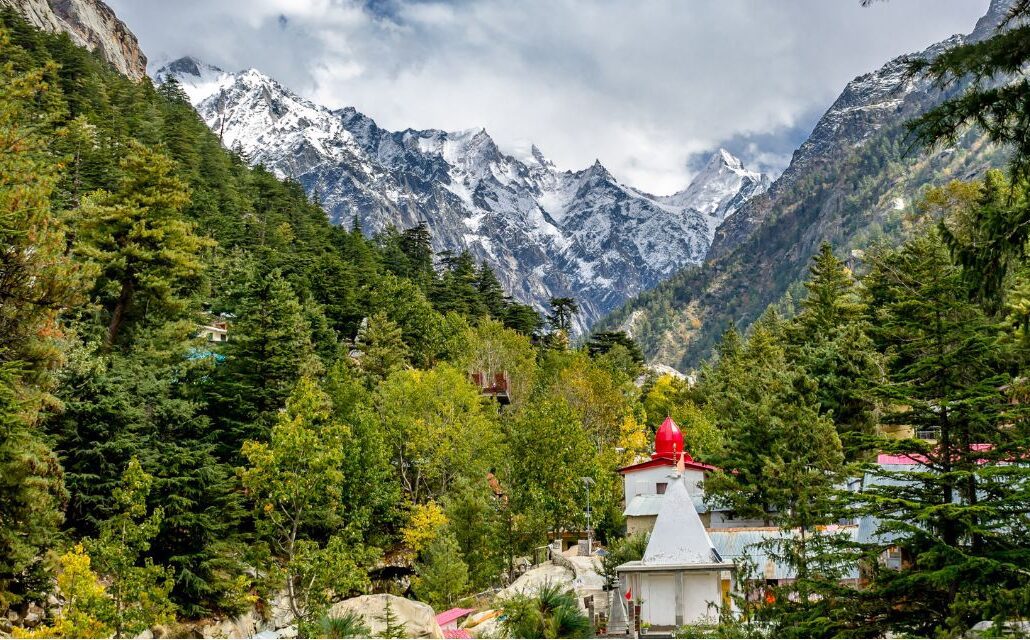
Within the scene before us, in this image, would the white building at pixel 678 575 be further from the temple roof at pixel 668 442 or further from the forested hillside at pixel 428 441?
the temple roof at pixel 668 442

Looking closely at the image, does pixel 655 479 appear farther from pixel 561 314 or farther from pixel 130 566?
pixel 561 314

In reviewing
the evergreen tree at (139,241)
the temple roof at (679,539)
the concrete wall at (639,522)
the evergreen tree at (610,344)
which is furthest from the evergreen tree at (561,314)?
the temple roof at (679,539)

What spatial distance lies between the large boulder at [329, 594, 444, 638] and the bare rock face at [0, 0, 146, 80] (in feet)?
381

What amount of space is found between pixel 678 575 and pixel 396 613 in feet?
39.5

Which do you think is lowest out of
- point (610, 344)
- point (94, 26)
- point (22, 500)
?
point (22, 500)

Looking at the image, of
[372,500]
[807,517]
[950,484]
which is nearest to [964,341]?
[950,484]

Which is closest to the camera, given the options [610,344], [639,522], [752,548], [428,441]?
[752,548]

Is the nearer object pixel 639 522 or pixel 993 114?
pixel 993 114

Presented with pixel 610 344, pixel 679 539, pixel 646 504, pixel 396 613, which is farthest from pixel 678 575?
pixel 610 344

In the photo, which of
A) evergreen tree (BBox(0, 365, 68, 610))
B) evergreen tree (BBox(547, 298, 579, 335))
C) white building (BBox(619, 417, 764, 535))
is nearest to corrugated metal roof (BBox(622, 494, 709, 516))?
white building (BBox(619, 417, 764, 535))

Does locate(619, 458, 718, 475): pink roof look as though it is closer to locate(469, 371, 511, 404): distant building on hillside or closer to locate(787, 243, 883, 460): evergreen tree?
locate(787, 243, 883, 460): evergreen tree

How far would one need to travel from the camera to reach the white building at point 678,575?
2948cm

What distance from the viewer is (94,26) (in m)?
141

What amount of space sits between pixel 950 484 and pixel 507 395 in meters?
58.1
